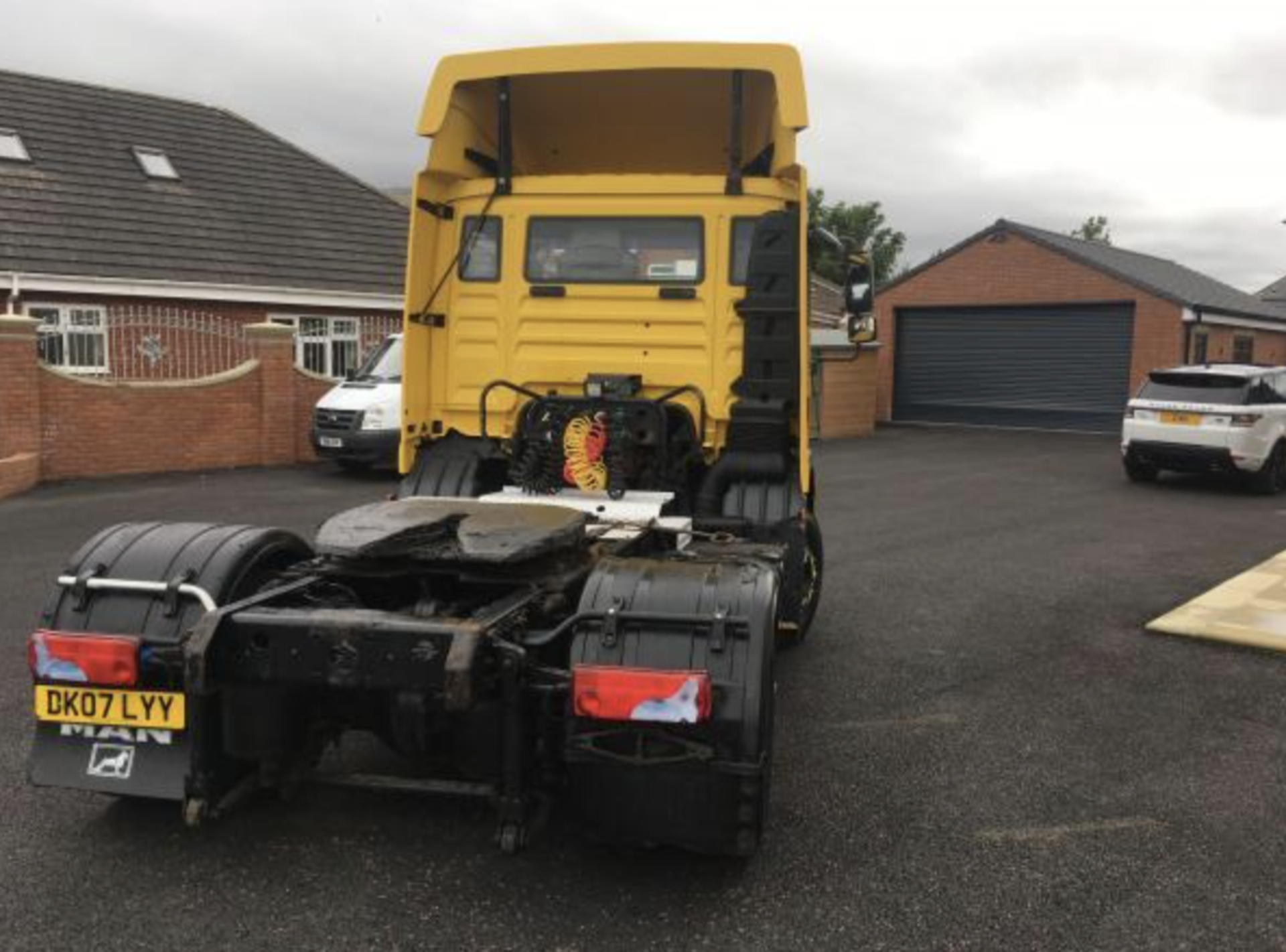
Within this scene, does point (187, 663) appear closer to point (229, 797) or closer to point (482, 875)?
point (229, 797)

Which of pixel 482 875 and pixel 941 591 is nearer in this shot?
pixel 482 875

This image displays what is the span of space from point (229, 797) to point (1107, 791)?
3.21 meters

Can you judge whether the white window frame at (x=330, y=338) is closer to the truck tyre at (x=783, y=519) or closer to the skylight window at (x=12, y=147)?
the skylight window at (x=12, y=147)

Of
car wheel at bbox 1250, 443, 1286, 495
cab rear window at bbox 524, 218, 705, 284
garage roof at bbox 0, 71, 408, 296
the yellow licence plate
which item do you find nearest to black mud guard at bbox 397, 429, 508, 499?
cab rear window at bbox 524, 218, 705, 284

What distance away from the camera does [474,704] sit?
3.08 meters

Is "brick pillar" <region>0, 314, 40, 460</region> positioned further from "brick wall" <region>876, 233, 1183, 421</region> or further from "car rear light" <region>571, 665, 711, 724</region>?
"brick wall" <region>876, 233, 1183, 421</region>

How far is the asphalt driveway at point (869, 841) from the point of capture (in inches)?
121

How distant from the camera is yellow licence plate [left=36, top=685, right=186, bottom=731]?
326 centimetres

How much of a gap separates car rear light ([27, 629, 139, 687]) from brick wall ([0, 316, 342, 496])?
9546 millimetres

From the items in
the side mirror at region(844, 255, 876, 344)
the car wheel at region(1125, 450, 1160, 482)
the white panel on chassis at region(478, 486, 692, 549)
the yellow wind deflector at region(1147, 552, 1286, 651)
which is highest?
the side mirror at region(844, 255, 876, 344)

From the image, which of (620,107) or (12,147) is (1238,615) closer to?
(620,107)

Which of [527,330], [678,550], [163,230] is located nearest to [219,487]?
[163,230]

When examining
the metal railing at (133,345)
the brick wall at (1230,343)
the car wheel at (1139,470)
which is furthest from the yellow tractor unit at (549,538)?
the brick wall at (1230,343)

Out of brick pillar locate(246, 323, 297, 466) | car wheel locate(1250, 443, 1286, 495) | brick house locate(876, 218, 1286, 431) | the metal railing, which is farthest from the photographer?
brick house locate(876, 218, 1286, 431)
